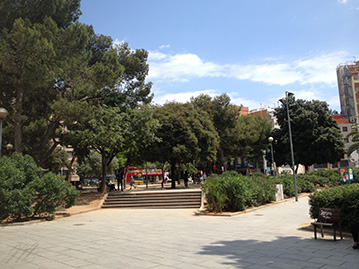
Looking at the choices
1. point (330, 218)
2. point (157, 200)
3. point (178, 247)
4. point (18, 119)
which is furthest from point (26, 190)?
point (330, 218)

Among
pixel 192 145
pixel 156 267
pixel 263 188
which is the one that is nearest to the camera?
pixel 156 267

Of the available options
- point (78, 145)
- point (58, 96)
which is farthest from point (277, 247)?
point (78, 145)

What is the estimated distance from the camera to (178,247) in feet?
25.3

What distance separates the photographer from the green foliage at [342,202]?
845 cm

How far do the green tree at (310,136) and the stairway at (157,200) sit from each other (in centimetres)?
2723

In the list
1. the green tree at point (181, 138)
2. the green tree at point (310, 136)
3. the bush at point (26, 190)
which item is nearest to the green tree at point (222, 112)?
the green tree at point (310, 136)

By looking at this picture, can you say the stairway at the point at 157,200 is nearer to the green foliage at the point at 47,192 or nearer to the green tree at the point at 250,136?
the green foliage at the point at 47,192

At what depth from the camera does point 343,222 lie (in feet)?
28.8

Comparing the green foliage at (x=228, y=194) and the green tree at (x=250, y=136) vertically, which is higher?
the green tree at (x=250, y=136)

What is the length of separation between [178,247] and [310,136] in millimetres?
38868

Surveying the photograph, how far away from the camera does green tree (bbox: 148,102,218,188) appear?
25.5 meters

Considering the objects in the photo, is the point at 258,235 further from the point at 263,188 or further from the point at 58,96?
the point at 58,96

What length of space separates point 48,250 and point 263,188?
12.8 m

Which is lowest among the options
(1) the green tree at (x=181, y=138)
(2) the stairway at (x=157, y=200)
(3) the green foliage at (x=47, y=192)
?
(2) the stairway at (x=157, y=200)
